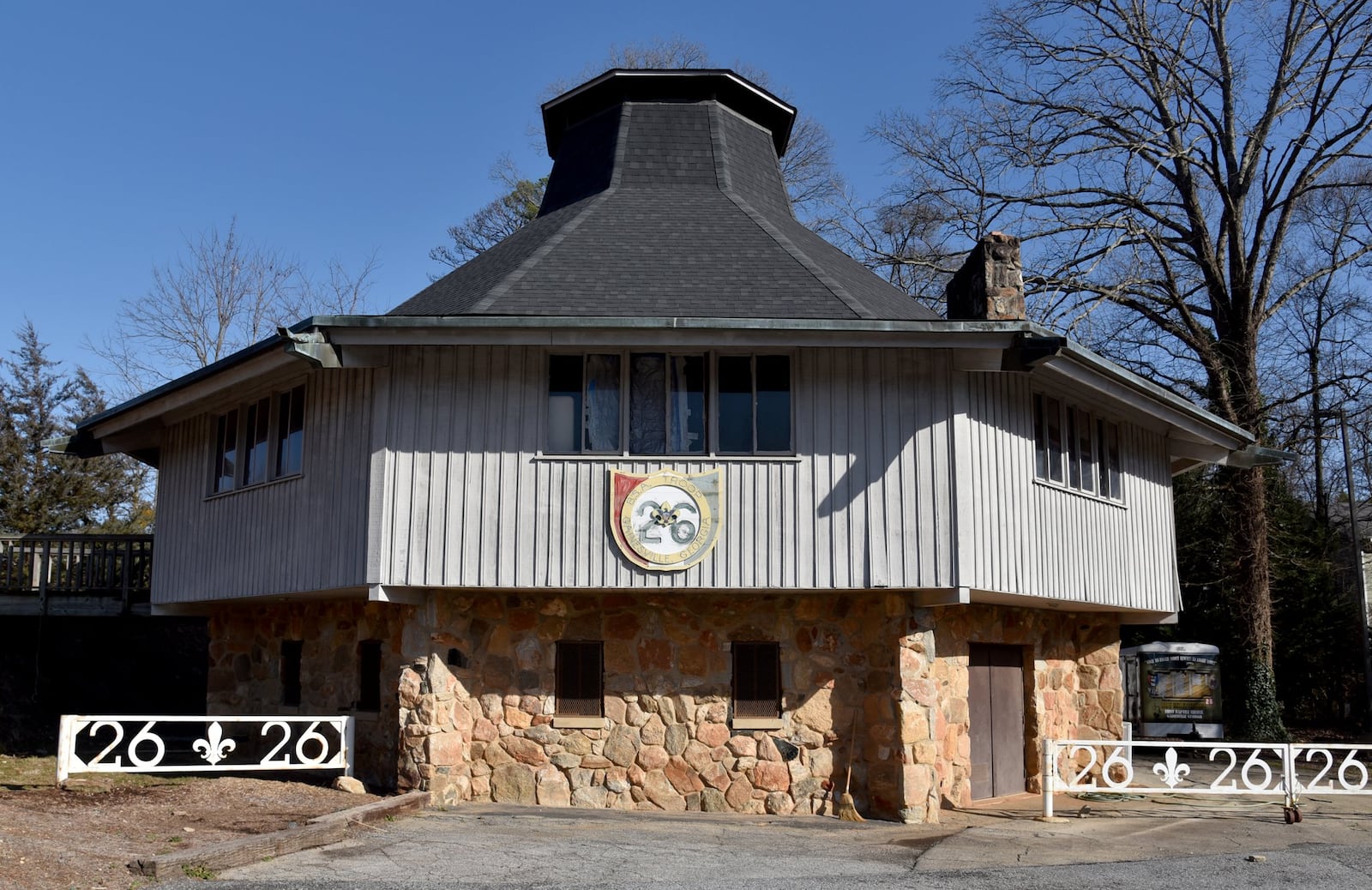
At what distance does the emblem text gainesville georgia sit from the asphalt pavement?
2444 mm

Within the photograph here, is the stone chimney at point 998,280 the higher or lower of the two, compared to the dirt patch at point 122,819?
higher

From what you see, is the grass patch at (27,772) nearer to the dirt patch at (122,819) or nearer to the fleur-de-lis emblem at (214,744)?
the dirt patch at (122,819)

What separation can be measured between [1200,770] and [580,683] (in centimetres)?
1116

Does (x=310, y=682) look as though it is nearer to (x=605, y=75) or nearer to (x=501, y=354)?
(x=501, y=354)

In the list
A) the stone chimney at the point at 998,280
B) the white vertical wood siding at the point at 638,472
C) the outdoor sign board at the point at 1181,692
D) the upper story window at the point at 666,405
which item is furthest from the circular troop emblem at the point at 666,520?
the outdoor sign board at the point at 1181,692

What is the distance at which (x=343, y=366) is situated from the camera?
11844 mm

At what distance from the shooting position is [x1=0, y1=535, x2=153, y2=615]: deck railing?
61.6ft

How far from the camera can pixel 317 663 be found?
14.2 m

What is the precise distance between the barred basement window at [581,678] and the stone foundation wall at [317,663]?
5.29 feet

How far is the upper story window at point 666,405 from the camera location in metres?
11.9

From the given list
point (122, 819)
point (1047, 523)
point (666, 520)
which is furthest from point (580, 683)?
point (1047, 523)

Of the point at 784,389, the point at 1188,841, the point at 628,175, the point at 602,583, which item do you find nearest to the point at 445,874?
the point at 602,583

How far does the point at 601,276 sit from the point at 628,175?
3717 millimetres

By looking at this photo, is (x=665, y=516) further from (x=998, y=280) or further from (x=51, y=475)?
(x=51, y=475)
